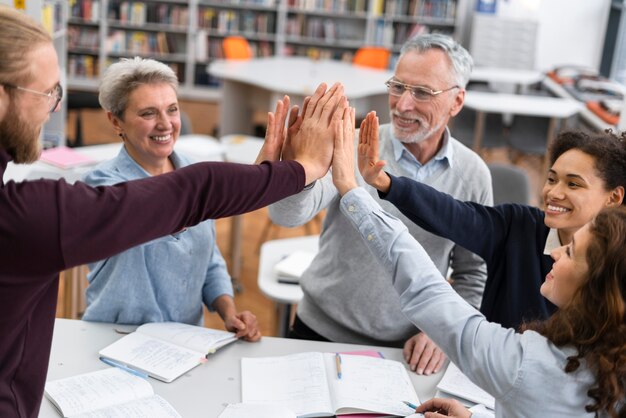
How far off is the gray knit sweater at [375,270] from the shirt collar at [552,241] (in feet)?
0.85

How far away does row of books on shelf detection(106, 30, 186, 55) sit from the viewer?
8.88 metres

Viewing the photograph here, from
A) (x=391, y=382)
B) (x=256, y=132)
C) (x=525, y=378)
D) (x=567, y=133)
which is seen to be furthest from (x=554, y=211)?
(x=256, y=132)

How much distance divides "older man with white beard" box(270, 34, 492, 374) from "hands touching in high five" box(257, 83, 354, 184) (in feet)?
1.55

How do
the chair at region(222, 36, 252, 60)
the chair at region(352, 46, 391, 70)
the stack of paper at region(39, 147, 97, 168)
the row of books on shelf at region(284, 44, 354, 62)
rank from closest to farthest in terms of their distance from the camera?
the stack of paper at region(39, 147, 97, 168) → the chair at region(222, 36, 252, 60) → the chair at region(352, 46, 391, 70) → the row of books on shelf at region(284, 44, 354, 62)

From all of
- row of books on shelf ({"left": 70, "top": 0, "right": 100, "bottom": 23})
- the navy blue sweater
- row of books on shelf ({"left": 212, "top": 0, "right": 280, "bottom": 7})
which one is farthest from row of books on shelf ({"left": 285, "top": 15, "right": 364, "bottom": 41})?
the navy blue sweater

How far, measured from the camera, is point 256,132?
7.28 meters

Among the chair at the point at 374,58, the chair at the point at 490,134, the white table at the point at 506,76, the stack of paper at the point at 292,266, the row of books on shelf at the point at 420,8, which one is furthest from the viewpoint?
the row of books on shelf at the point at 420,8

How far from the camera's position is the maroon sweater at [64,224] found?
3.58ft

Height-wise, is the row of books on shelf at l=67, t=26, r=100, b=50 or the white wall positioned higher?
the white wall

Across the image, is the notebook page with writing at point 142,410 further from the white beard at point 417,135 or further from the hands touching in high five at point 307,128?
the white beard at point 417,135

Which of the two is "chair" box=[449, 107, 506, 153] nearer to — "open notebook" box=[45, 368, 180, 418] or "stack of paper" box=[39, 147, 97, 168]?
"stack of paper" box=[39, 147, 97, 168]

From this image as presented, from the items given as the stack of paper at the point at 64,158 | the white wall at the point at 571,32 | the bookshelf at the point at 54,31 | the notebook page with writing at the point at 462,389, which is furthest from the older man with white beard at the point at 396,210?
the white wall at the point at 571,32

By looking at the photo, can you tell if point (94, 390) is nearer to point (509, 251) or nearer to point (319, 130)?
point (319, 130)

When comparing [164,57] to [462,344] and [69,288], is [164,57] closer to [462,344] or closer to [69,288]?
[69,288]
